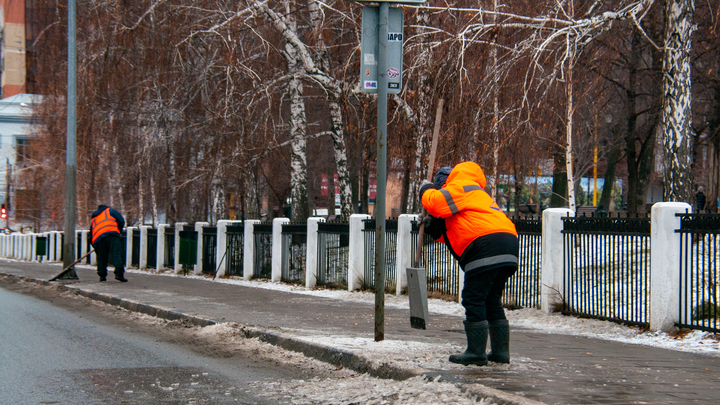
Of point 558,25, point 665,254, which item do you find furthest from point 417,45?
point 665,254

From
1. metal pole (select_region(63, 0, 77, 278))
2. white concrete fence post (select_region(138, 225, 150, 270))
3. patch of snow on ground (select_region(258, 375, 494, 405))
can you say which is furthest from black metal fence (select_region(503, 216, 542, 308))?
white concrete fence post (select_region(138, 225, 150, 270))

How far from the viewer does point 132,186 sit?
32.2m

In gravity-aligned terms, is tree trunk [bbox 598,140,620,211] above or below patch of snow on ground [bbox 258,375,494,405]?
above

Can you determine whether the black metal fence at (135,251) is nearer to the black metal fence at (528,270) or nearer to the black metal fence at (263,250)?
the black metal fence at (263,250)

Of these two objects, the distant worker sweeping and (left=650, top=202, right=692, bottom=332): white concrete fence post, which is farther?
(left=650, top=202, right=692, bottom=332): white concrete fence post

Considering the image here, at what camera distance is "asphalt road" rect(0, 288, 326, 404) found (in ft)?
17.3

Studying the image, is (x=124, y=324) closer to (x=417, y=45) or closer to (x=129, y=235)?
(x=417, y=45)

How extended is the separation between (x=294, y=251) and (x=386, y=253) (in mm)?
3310

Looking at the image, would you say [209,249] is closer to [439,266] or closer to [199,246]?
[199,246]

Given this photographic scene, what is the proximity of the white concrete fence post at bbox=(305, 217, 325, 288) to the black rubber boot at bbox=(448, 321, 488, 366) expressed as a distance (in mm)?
9039

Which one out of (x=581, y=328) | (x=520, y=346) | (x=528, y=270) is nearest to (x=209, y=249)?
(x=528, y=270)

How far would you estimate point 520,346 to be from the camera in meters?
7.30

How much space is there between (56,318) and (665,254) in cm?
792

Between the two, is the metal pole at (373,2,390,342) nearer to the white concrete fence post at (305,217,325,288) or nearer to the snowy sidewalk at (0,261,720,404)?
the snowy sidewalk at (0,261,720,404)
